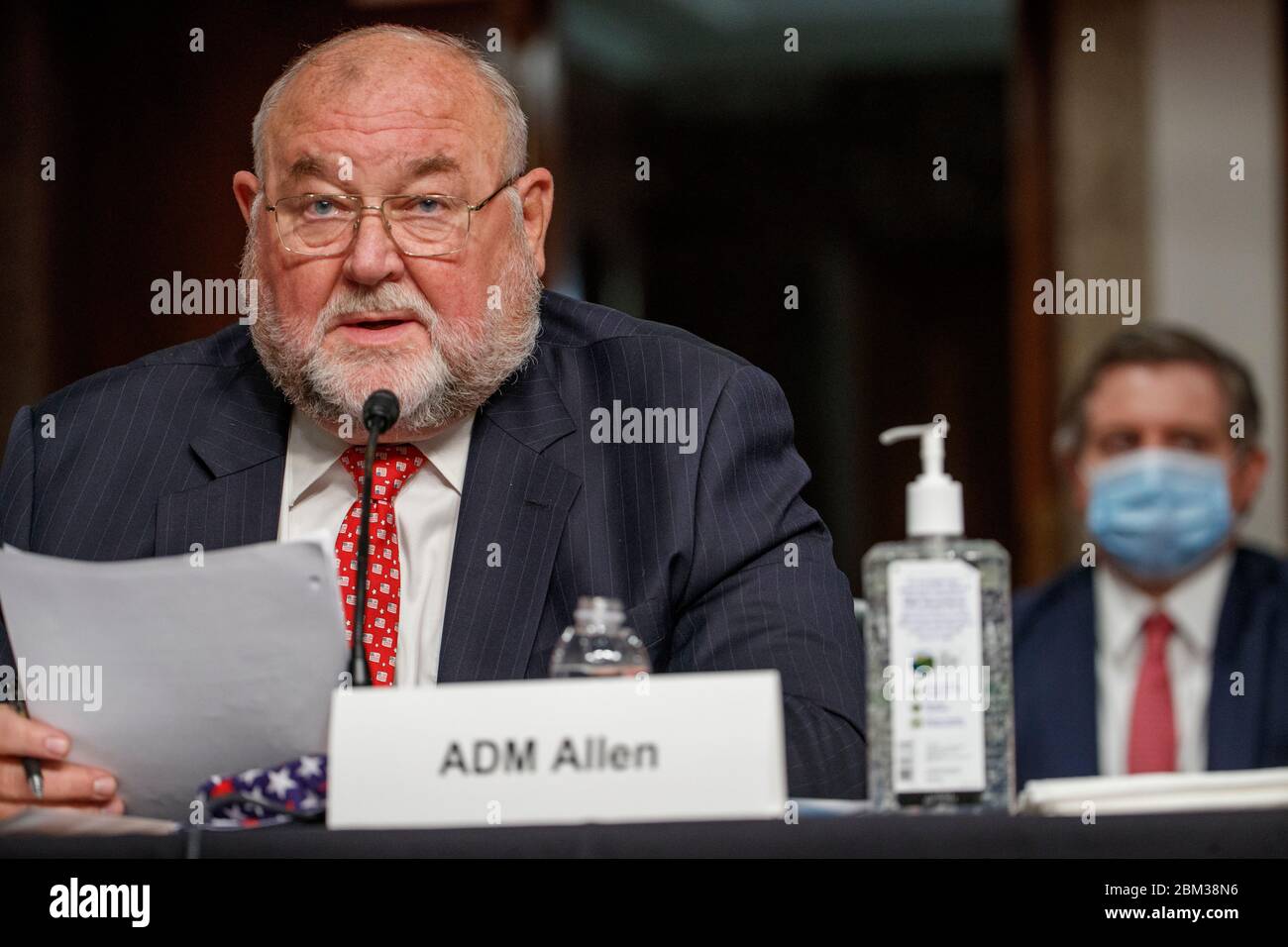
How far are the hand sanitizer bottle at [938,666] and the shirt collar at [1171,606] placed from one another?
63.0 inches

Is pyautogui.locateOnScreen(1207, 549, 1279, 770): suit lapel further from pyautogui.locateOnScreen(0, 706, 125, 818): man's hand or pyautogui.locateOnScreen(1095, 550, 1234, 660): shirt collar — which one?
pyautogui.locateOnScreen(0, 706, 125, 818): man's hand

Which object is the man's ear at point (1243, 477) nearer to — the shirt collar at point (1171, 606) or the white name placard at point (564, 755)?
the shirt collar at point (1171, 606)

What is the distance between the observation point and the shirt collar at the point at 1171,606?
7.97ft

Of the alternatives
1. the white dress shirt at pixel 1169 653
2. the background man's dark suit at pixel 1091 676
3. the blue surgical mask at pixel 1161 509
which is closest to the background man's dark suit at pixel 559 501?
the background man's dark suit at pixel 1091 676

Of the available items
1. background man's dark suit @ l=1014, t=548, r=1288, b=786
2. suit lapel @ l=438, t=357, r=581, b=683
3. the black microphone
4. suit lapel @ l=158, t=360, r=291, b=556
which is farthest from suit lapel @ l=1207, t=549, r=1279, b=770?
the black microphone

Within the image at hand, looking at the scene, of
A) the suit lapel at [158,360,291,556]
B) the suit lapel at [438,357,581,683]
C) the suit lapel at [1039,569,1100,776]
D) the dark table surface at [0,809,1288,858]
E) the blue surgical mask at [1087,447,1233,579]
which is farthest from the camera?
the blue surgical mask at [1087,447,1233,579]

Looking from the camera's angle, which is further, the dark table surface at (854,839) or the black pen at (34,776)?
the black pen at (34,776)

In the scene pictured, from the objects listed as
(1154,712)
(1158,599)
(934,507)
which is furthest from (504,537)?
(1158,599)

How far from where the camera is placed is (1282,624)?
2.38 metres

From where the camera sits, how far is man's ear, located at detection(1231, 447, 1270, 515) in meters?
2.64

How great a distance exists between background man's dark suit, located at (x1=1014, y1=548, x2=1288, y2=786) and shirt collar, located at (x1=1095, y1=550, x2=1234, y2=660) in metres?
0.02

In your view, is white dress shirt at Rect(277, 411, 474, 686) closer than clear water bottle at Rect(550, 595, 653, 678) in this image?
No

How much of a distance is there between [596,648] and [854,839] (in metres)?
0.29
